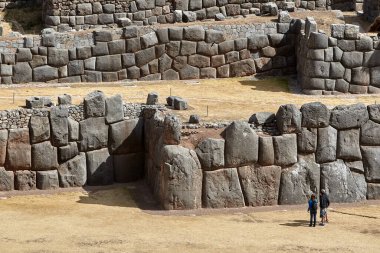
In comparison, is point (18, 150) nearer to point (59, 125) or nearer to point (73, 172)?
point (59, 125)

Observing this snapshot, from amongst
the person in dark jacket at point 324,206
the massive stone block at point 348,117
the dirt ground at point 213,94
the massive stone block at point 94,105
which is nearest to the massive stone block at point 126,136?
the massive stone block at point 94,105

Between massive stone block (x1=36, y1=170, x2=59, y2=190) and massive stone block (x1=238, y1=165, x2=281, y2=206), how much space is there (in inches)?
234

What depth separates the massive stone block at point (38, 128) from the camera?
30547 mm

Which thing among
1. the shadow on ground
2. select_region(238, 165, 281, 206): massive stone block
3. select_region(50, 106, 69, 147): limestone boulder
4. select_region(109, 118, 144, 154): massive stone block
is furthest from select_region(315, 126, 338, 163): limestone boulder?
select_region(50, 106, 69, 147): limestone boulder

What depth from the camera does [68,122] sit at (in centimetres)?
3097

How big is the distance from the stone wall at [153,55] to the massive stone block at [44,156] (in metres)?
8.16

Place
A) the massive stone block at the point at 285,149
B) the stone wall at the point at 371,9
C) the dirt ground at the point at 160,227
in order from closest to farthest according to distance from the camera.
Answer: the dirt ground at the point at 160,227 → the massive stone block at the point at 285,149 → the stone wall at the point at 371,9

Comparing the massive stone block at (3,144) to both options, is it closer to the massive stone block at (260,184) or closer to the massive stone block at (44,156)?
the massive stone block at (44,156)

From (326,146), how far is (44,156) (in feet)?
28.8

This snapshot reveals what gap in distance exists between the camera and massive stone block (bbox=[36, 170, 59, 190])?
3080 centimetres

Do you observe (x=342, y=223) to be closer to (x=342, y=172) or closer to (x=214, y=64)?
(x=342, y=172)

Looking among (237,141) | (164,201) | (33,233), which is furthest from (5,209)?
(237,141)

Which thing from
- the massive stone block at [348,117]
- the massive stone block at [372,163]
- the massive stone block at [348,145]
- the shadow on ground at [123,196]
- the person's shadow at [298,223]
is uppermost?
the massive stone block at [348,117]

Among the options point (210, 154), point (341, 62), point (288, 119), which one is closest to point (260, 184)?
point (210, 154)
